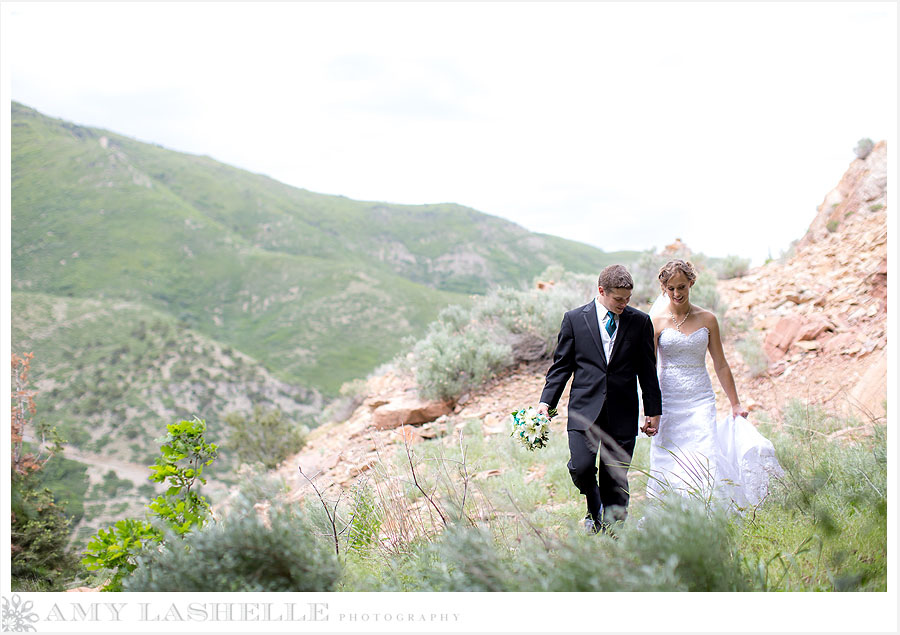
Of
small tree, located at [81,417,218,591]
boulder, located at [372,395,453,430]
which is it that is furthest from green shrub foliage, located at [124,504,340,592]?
boulder, located at [372,395,453,430]

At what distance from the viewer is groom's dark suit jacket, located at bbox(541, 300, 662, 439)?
3195 millimetres

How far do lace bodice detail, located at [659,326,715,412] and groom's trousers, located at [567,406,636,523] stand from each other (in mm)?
469

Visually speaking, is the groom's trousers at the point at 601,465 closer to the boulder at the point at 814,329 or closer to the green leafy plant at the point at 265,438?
the boulder at the point at 814,329

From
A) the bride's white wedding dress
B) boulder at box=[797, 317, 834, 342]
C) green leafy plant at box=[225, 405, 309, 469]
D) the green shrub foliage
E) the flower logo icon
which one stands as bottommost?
green leafy plant at box=[225, 405, 309, 469]

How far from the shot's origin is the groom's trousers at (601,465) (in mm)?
3119

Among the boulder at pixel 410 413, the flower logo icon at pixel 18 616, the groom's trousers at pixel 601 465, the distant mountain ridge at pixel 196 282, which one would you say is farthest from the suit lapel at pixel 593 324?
the distant mountain ridge at pixel 196 282

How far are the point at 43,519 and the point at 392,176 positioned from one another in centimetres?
8231

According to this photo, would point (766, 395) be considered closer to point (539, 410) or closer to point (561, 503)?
point (561, 503)

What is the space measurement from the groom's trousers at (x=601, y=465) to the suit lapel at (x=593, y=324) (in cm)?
35

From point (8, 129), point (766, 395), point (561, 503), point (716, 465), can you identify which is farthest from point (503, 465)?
point (8, 129)

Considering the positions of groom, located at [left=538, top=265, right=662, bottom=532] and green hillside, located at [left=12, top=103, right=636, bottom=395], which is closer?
groom, located at [left=538, top=265, right=662, bottom=532]

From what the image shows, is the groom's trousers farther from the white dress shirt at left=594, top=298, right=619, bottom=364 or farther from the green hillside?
the green hillside

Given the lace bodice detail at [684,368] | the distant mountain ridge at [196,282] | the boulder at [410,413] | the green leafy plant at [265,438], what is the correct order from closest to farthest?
the lace bodice detail at [684,368] → the boulder at [410,413] → the green leafy plant at [265,438] → the distant mountain ridge at [196,282]

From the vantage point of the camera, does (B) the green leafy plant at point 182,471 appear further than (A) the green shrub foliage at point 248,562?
Yes
